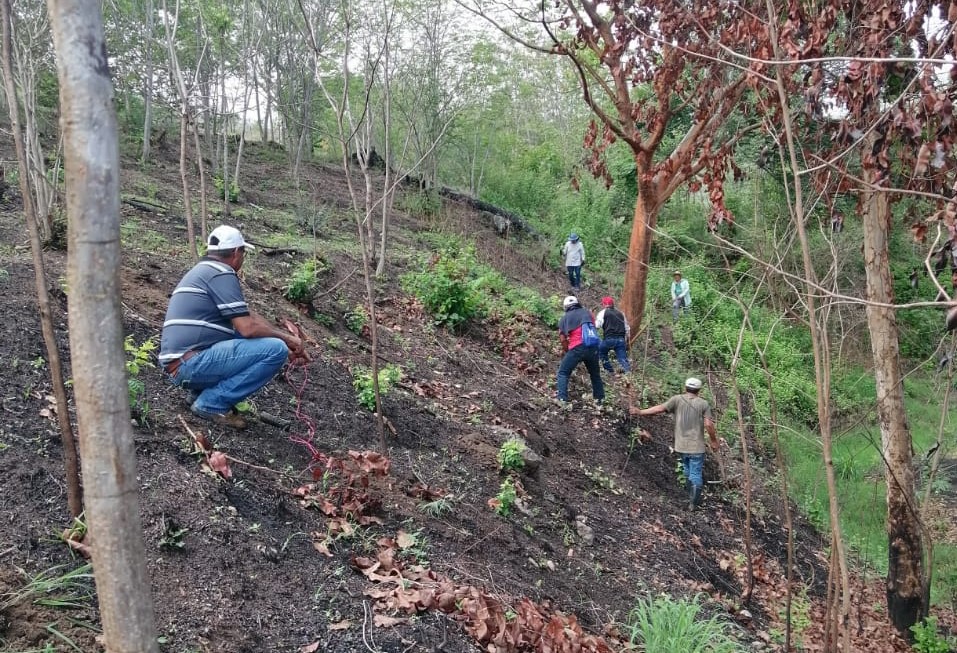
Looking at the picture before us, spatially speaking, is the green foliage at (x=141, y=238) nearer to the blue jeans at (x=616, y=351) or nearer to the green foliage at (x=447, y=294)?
the green foliage at (x=447, y=294)

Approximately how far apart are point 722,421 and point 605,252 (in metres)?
9.77

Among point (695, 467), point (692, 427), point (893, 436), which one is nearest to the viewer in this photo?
point (893, 436)

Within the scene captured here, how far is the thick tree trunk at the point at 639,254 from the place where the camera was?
10005 millimetres

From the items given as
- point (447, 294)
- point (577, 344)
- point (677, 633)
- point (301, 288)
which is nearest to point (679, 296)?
point (447, 294)

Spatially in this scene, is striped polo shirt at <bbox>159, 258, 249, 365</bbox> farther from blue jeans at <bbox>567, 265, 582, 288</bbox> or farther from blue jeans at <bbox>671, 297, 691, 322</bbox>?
blue jeans at <bbox>671, 297, 691, 322</bbox>

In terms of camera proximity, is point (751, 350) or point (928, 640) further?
point (751, 350)

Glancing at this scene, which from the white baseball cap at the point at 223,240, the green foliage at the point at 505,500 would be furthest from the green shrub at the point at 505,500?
the white baseball cap at the point at 223,240

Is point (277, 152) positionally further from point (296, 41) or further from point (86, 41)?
point (86, 41)

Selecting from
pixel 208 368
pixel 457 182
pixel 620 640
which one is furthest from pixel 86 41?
pixel 457 182

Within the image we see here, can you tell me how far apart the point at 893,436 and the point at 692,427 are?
2.09 metres

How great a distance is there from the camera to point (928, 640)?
6695mm

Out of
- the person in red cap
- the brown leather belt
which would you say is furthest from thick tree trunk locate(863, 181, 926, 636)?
the brown leather belt

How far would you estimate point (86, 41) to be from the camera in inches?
60.4

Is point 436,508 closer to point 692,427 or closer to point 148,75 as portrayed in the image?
point 692,427
